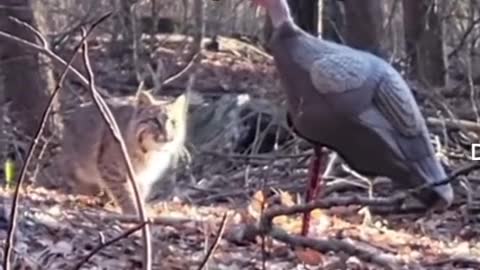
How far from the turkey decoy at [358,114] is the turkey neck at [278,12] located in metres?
0.15

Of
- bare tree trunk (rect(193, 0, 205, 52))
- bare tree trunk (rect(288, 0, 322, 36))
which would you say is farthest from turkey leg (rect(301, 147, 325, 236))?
bare tree trunk (rect(193, 0, 205, 52))

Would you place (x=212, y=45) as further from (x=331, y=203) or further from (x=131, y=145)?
(x=331, y=203)

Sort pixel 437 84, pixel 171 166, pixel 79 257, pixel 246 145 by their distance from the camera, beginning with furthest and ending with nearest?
pixel 437 84 → pixel 246 145 → pixel 171 166 → pixel 79 257

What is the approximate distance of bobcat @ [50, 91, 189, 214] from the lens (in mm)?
8156

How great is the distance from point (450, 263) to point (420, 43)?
31.0 ft

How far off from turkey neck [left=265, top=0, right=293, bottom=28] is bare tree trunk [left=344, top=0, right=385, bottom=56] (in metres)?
6.30

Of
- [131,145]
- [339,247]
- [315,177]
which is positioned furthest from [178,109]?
[339,247]

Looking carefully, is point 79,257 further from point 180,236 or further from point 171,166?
point 171,166

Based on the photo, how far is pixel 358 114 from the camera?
21.3 ft

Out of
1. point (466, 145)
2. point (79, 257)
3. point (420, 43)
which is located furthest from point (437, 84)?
point (79, 257)

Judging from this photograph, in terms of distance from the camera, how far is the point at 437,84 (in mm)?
14969

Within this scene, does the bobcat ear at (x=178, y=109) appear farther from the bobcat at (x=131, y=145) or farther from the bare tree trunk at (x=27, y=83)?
the bare tree trunk at (x=27, y=83)

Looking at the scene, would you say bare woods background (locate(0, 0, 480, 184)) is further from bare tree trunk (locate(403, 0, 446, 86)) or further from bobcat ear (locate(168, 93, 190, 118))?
bobcat ear (locate(168, 93, 190, 118))

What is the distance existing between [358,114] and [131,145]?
88.6 inches
